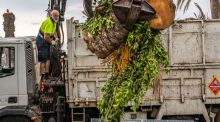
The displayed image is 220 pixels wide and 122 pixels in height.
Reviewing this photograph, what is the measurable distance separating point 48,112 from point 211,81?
3349 mm

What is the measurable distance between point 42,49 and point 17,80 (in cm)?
112

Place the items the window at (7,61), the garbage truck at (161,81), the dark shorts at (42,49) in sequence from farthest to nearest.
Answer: the dark shorts at (42,49), the garbage truck at (161,81), the window at (7,61)

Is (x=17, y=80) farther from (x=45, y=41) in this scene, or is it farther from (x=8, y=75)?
(x=45, y=41)

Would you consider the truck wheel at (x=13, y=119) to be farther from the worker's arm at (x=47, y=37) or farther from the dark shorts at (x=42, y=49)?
the worker's arm at (x=47, y=37)

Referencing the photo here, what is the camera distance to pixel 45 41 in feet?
32.7

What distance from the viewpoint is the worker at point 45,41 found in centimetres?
986

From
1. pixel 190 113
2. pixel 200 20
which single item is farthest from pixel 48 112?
pixel 200 20

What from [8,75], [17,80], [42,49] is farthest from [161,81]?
[8,75]

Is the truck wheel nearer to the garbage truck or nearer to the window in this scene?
the garbage truck

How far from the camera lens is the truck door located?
28.9 feet

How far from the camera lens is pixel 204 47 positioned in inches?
360

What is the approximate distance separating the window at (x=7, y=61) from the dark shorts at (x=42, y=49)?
102 cm

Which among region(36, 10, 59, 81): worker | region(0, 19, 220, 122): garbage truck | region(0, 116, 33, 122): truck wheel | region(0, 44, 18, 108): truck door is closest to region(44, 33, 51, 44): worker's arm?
region(36, 10, 59, 81): worker

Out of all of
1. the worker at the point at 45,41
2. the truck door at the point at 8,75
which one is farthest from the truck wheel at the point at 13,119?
the worker at the point at 45,41
